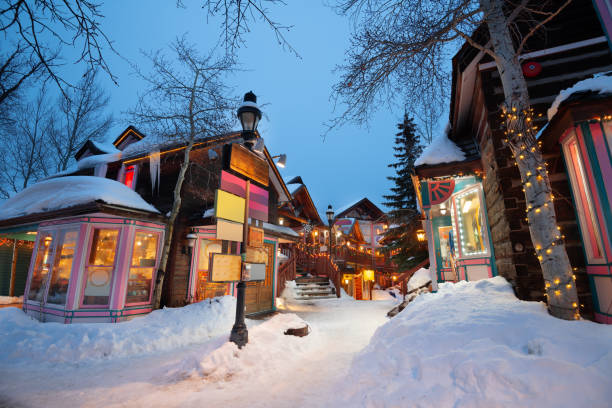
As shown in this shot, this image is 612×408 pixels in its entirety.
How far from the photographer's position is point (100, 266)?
787cm

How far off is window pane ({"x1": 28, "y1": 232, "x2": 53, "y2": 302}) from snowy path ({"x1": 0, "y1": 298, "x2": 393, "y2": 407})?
450 centimetres

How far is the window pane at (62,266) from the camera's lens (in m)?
7.76

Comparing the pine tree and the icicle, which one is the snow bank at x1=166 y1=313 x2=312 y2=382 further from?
the pine tree

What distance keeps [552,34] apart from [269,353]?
343 inches

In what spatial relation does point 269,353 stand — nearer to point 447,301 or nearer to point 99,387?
point 99,387

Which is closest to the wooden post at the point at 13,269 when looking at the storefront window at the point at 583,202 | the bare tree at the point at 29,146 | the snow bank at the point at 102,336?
the bare tree at the point at 29,146

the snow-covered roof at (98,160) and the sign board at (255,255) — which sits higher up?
the snow-covered roof at (98,160)

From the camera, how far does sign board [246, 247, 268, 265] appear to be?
5.66 metres

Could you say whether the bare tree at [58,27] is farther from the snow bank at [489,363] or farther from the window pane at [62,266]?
the window pane at [62,266]

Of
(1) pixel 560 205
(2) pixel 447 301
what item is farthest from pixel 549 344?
(1) pixel 560 205

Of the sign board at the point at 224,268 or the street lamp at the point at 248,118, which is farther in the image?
the street lamp at the point at 248,118

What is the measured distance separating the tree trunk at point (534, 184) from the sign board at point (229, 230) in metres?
4.79

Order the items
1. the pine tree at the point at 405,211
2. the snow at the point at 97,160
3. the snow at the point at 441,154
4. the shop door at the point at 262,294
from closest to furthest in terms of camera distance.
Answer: the snow at the point at 441,154
the shop door at the point at 262,294
the snow at the point at 97,160
the pine tree at the point at 405,211

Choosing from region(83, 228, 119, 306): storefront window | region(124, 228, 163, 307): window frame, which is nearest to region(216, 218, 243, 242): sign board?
region(124, 228, 163, 307): window frame
